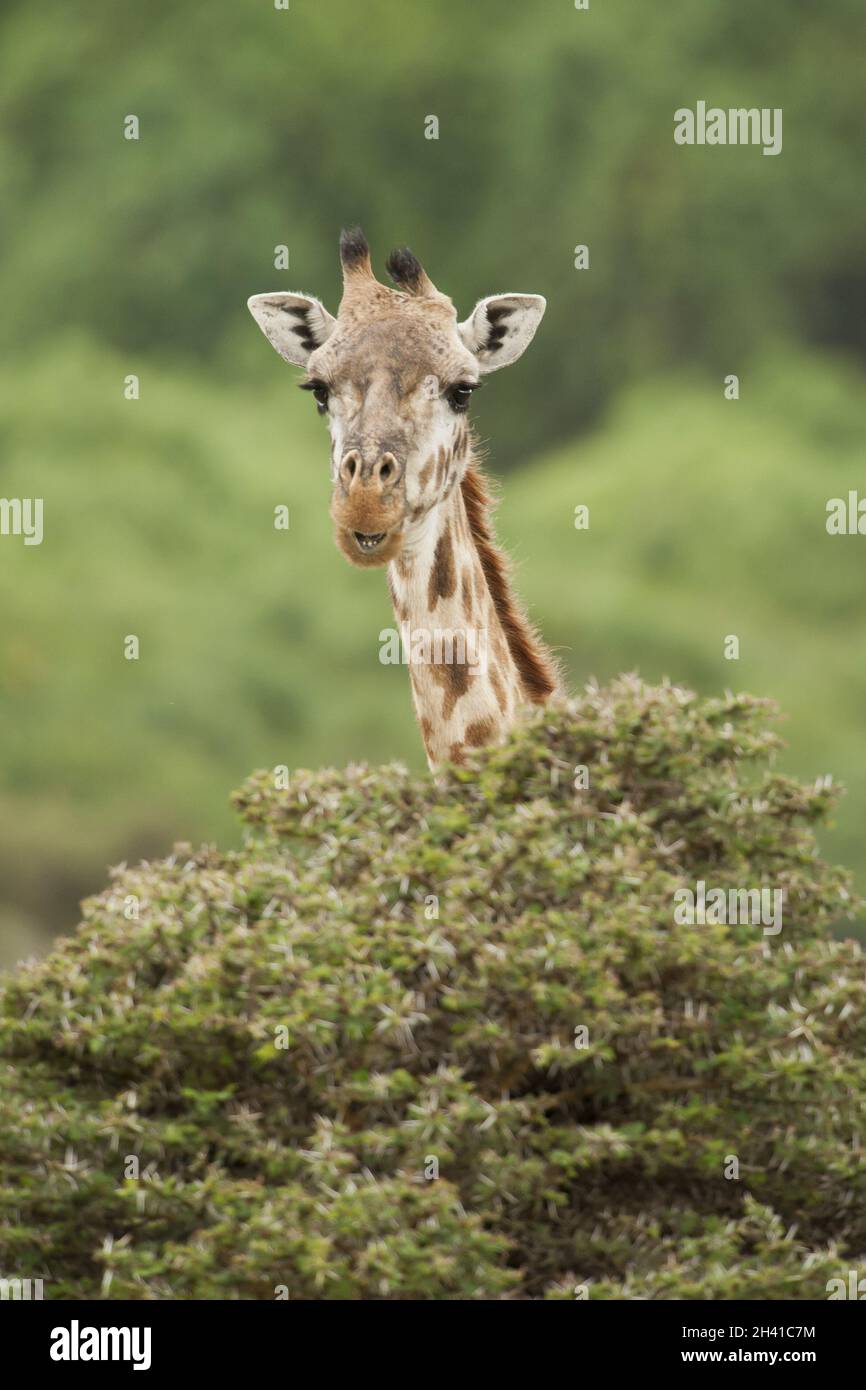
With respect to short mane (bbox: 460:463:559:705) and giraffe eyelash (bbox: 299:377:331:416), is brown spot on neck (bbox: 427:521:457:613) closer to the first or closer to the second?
short mane (bbox: 460:463:559:705)

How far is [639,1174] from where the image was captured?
5.26m

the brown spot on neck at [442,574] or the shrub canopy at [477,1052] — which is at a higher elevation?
the brown spot on neck at [442,574]

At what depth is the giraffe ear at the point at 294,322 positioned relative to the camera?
291 inches

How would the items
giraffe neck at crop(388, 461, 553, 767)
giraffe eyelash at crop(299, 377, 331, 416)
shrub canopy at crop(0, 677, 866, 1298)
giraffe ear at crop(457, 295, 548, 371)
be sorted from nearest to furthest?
1. shrub canopy at crop(0, 677, 866, 1298)
2. giraffe eyelash at crop(299, 377, 331, 416)
3. giraffe neck at crop(388, 461, 553, 767)
4. giraffe ear at crop(457, 295, 548, 371)

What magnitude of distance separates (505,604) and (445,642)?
2.50ft

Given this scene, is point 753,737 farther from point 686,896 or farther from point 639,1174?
point 639,1174

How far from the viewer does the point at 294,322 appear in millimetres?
7477

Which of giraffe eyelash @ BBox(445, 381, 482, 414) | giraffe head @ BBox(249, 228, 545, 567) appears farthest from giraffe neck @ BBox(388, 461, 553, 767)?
giraffe eyelash @ BBox(445, 381, 482, 414)

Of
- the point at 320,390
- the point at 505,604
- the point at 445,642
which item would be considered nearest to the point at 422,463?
the point at 320,390

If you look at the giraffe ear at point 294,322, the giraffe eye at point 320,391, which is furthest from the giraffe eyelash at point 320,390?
the giraffe ear at point 294,322

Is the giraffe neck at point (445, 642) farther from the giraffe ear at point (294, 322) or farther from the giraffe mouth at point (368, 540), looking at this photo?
the giraffe ear at point (294, 322)

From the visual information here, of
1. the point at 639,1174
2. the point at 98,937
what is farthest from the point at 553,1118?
the point at 98,937

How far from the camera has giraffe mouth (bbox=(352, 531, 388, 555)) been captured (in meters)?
6.64

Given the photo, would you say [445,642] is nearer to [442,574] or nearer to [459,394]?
[442,574]
